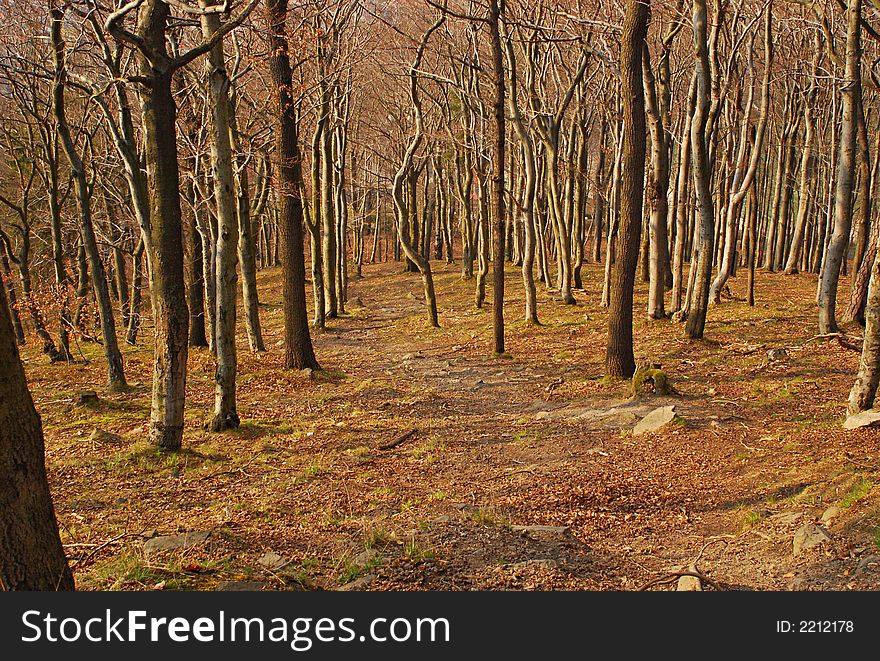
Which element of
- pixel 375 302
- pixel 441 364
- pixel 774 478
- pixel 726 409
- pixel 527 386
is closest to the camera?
pixel 774 478

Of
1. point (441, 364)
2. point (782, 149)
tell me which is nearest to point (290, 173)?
point (441, 364)

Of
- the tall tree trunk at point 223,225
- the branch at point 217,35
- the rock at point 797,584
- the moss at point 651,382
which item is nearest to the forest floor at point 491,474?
the rock at point 797,584

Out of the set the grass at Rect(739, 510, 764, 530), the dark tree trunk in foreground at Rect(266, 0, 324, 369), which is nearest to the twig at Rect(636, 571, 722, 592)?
the grass at Rect(739, 510, 764, 530)

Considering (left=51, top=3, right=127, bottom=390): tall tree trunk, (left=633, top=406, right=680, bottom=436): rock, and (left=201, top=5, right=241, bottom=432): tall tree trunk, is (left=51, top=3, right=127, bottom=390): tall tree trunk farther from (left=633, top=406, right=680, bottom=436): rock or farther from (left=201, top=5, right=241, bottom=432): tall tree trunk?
(left=633, top=406, right=680, bottom=436): rock

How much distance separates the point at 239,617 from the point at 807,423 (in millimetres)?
7827

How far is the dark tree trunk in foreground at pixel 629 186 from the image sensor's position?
10938 mm

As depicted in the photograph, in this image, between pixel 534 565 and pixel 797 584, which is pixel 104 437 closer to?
pixel 534 565

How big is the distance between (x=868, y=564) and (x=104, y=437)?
990cm

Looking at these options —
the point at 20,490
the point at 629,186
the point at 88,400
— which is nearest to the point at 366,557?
the point at 20,490

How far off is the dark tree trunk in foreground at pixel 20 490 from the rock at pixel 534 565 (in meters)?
3.42

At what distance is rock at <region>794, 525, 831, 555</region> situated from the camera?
17.6 feet

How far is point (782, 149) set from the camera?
85.6 feet

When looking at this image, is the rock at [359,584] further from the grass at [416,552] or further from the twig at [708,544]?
the twig at [708,544]

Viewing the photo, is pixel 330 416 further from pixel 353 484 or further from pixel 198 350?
pixel 198 350
